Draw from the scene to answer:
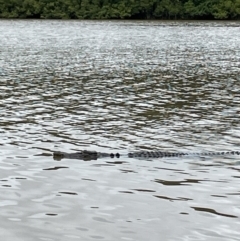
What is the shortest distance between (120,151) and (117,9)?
450ft

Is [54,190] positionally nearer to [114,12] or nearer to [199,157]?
[199,157]

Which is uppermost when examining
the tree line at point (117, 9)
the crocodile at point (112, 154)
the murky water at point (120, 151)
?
the tree line at point (117, 9)

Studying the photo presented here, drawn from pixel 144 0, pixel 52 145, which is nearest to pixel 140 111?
pixel 52 145

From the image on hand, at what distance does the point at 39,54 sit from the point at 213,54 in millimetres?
18345

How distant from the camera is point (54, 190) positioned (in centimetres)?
1523

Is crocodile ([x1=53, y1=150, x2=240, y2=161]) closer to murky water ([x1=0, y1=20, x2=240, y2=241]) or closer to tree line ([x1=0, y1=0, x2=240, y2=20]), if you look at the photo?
murky water ([x1=0, y1=20, x2=240, y2=241])

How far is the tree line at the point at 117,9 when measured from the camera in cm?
14688

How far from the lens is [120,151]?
757 inches

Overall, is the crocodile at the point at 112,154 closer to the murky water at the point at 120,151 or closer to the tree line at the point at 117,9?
the murky water at the point at 120,151

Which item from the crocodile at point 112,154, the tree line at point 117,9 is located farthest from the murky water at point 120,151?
the tree line at point 117,9

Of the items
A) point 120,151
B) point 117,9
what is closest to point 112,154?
point 120,151

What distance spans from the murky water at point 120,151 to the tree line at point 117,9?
106 meters

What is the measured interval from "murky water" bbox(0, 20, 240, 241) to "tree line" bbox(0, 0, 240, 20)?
4174 inches

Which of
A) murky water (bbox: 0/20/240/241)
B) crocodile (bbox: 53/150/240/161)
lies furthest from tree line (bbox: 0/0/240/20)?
crocodile (bbox: 53/150/240/161)
